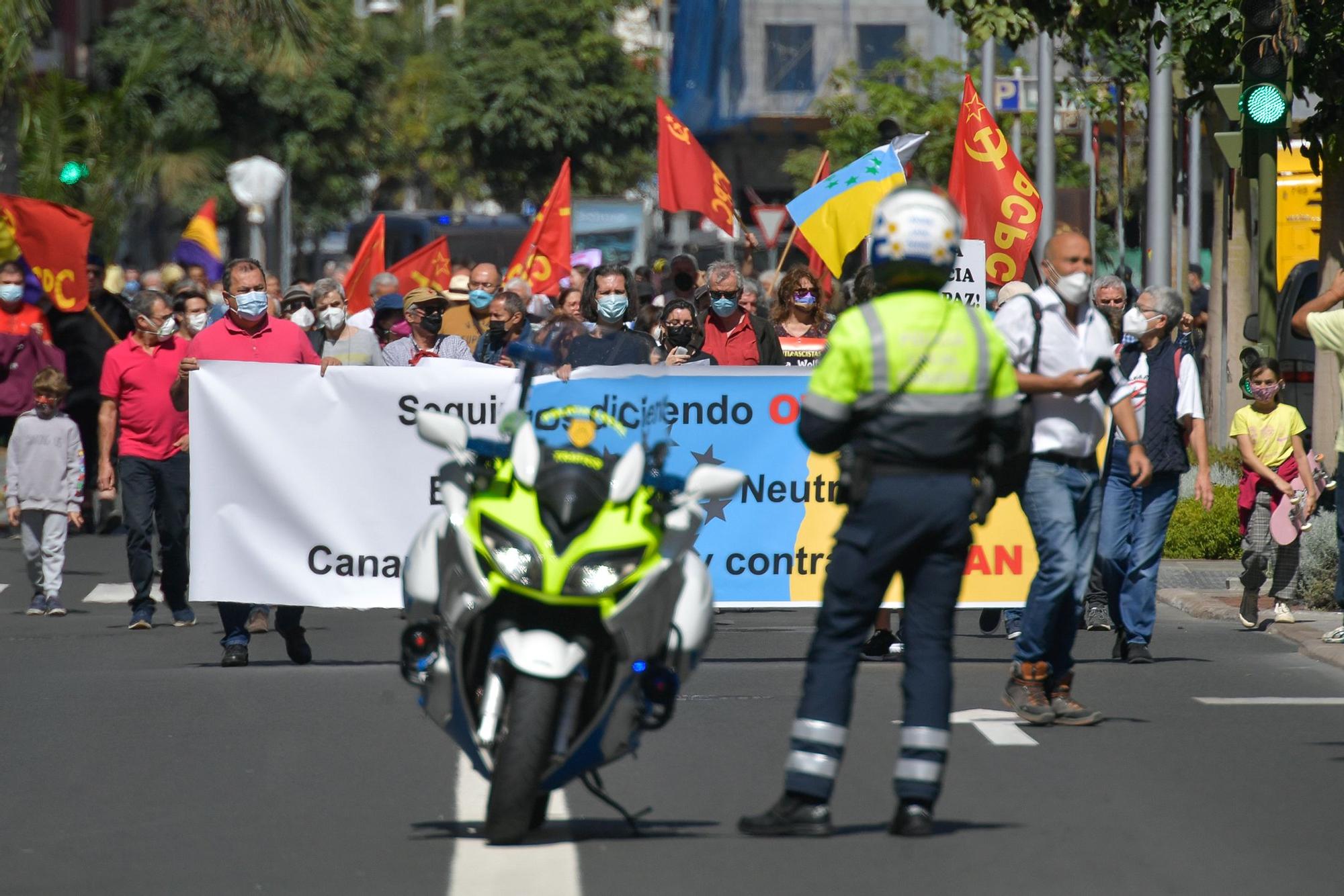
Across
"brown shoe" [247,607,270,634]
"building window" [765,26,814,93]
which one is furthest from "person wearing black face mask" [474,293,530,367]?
"building window" [765,26,814,93]

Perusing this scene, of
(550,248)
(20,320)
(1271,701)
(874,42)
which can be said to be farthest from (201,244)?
(874,42)

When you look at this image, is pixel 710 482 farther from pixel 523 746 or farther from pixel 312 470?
pixel 312 470

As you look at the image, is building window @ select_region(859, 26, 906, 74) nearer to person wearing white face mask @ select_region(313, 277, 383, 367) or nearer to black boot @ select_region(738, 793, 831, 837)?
person wearing white face mask @ select_region(313, 277, 383, 367)

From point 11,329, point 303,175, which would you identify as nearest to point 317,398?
point 11,329

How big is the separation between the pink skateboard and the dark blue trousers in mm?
6432

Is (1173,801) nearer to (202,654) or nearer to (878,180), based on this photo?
(202,654)

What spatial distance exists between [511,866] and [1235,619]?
760cm

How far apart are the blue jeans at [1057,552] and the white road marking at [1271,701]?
1.08m

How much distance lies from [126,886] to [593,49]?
48789mm

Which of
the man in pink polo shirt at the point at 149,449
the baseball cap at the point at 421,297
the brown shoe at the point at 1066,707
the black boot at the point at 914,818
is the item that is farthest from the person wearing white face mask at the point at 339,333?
the black boot at the point at 914,818

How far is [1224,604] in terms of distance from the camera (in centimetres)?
1354

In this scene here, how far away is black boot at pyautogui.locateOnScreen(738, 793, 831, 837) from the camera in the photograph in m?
6.69

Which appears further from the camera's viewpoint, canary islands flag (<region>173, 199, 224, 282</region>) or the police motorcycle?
canary islands flag (<region>173, 199, 224, 282</region>)

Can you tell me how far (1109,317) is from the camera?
12594mm
